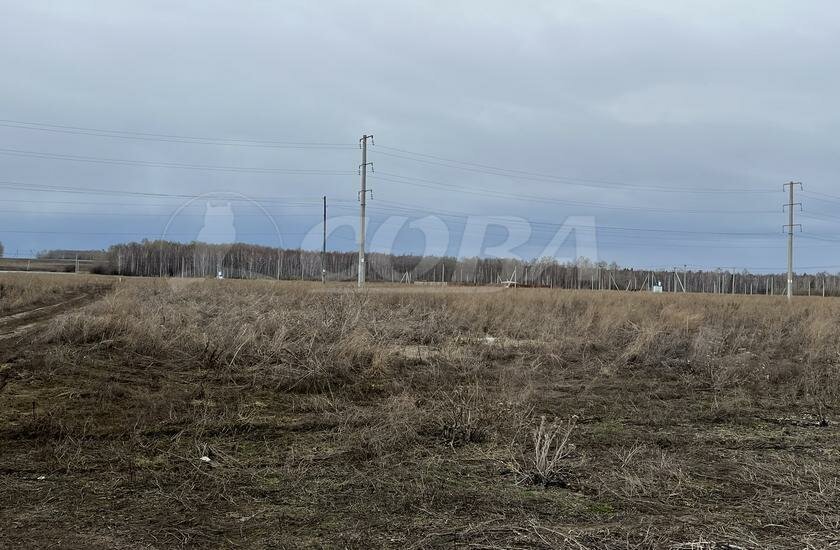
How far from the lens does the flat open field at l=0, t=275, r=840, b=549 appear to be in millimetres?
3307

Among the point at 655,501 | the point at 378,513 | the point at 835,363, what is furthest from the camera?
the point at 835,363

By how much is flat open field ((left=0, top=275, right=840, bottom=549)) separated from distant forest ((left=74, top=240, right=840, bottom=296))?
30.4 meters

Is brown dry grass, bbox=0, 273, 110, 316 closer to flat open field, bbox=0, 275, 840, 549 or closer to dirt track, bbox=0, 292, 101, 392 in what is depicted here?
dirt track, bbox=0, 292, 101, 392

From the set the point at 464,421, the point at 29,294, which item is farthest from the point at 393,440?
the point at 29,294

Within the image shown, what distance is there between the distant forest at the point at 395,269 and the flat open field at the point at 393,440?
30447 mm

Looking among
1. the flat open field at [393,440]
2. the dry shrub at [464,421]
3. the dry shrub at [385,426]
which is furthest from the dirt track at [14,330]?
the dry shrub at [464,421]

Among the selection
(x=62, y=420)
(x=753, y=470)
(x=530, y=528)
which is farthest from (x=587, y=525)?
(x=62, y=420)

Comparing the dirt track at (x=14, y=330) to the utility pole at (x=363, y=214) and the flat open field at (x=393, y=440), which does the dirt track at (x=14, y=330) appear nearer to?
the flat open field at (x=393, y=440)

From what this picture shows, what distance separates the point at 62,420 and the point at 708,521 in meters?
5.06

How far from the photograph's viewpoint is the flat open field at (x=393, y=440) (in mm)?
3307

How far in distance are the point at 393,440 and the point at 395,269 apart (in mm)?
45435

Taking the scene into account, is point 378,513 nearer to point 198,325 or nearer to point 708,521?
point 708,521

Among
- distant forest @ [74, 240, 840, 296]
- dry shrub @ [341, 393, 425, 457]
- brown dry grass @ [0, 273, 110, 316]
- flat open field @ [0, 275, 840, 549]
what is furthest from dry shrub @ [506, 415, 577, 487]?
distant forest @ [74, 240, 840, 296]

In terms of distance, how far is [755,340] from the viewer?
12.6 m
